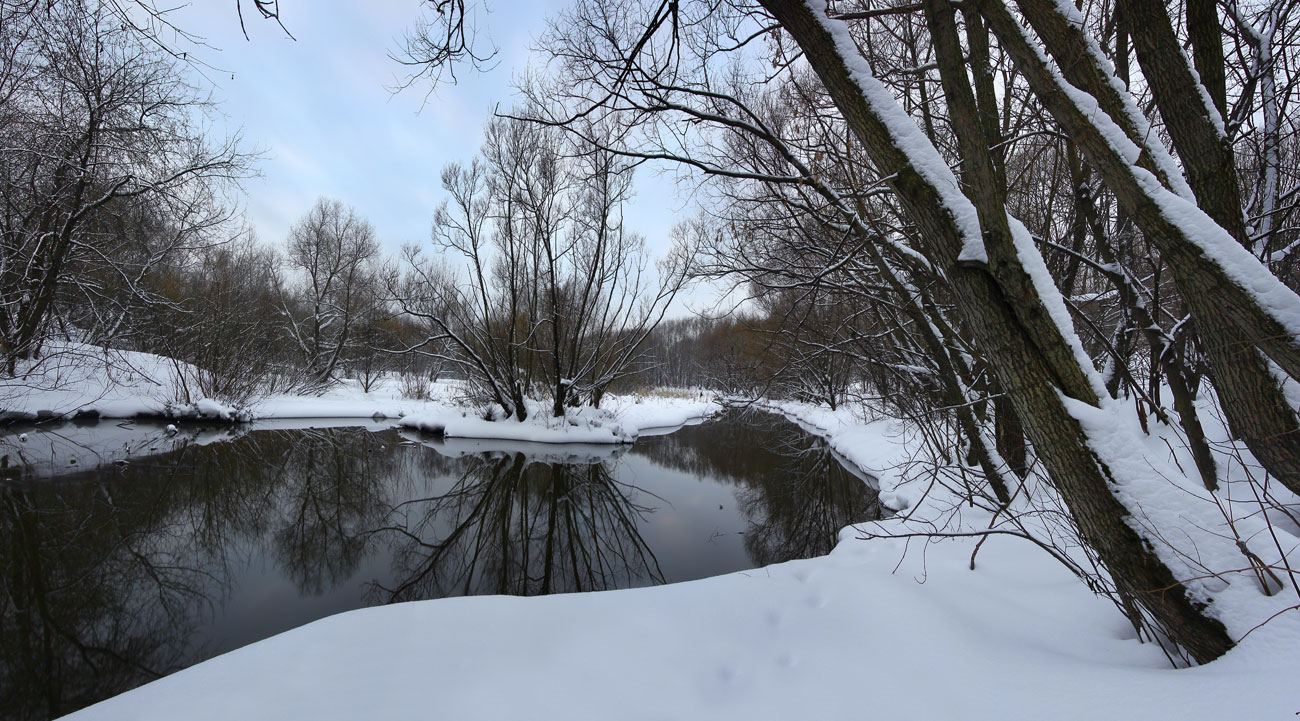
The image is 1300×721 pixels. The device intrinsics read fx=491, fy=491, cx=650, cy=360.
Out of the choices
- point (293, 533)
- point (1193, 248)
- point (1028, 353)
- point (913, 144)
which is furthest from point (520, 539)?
point (1193, 248)

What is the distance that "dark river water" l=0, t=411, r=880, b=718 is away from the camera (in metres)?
3.31

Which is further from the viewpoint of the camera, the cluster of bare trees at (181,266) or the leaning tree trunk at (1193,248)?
the cluster of bare trees at (181,266)

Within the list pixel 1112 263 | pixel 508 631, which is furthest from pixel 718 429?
pixel 508 631

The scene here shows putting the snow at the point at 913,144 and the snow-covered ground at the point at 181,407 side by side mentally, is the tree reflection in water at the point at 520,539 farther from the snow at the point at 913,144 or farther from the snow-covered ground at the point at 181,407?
the snow-covered ground at the point at 181,407

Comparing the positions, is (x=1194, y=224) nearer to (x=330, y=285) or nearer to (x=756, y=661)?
(x=756, y=661)

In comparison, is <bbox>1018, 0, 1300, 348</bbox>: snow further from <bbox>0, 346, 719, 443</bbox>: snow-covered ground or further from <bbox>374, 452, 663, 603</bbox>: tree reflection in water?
<bbox>0, 346, 719, 443</bbox>: snow-covered ground

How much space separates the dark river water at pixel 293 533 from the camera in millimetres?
3312

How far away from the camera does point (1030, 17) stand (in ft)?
7.24

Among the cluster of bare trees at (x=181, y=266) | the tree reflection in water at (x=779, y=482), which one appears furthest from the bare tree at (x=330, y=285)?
the tree reflection in water at (x=779, y=482)

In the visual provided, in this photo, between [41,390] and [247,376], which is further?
[247,376]

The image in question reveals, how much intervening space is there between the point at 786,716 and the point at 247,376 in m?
16.5

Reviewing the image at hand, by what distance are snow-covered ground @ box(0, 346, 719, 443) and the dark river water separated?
3.28ft

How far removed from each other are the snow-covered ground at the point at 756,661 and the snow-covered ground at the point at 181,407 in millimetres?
10116

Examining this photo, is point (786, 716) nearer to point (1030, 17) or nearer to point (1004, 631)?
point (1004, 631)
